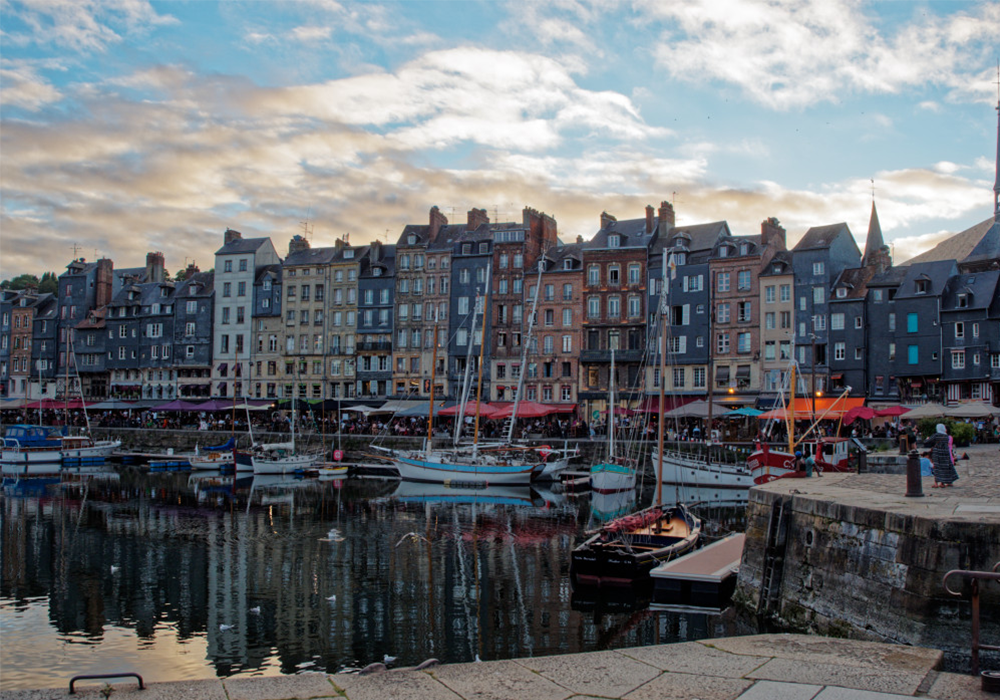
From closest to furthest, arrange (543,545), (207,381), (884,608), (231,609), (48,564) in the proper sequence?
1. (884,608)
2. (231,609)
3. (48,564)
4. (543,545)
5. (207,381)

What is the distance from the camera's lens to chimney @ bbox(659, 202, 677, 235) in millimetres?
72812

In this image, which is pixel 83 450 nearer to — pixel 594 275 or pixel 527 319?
pixel 527 319

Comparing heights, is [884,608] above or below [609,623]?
above

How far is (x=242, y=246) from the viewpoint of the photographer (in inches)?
3509

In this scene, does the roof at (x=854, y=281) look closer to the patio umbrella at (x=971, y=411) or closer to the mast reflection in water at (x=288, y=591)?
the patio umbrella at (x=971, y=411)

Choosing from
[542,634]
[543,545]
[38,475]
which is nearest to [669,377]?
[543,545]

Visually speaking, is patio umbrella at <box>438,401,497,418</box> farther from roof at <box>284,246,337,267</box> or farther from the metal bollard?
the metal bollard

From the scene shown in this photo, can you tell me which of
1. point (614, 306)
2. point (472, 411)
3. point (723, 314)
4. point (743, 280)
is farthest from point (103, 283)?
point (743, 280)

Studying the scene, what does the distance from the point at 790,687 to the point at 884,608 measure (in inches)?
224

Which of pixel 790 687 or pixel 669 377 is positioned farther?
pixel 669 377

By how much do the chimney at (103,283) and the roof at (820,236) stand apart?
75756 millimetres

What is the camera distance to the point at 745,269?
219 ft

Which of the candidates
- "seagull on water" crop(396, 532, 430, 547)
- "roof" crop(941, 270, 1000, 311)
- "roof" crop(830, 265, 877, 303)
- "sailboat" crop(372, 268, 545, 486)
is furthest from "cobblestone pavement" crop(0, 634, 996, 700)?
"roof" crop(830, 265, 877, 303)

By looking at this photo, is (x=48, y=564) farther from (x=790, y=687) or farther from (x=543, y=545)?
(x=790, y=687)
